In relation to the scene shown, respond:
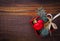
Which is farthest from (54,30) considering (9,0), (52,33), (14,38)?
(9,0)

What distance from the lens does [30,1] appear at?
1851 millimetres

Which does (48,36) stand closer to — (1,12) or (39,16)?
(39,16)

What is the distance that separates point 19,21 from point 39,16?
239 millimetres

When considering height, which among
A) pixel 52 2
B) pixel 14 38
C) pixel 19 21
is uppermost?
pixel 52 2

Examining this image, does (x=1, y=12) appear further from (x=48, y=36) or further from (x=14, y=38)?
(x=48, y=36)

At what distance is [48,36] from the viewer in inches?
72.3

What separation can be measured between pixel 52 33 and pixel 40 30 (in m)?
0.15

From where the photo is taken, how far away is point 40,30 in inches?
70.7

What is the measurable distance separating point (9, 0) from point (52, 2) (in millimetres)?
491

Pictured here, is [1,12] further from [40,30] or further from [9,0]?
[40,30]

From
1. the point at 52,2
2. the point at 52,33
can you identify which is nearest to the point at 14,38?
the point at 52,33

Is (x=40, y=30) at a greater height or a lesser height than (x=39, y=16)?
lesser

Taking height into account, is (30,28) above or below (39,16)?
below

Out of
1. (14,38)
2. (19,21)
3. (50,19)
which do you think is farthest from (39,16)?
(14,38)
